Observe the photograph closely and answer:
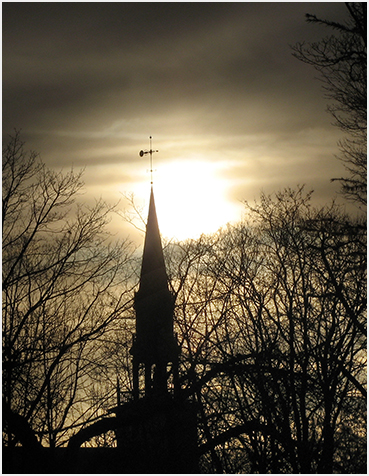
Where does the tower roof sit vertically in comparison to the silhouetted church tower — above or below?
above

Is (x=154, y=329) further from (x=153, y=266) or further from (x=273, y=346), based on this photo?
(x=273, y=346)

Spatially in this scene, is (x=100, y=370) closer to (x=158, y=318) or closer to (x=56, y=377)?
(x=56, y=377)

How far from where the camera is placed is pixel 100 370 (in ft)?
48.6

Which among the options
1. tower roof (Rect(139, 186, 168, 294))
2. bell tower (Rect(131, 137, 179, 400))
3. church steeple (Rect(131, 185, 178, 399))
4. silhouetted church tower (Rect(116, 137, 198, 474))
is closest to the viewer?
silhouetted church tower (Rect(116, 137, 198, 474))

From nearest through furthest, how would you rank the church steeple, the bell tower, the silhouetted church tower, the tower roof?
the silhouetted church tower
the bell tower
the church steeple
the tower roof

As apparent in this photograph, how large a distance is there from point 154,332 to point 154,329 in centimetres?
9

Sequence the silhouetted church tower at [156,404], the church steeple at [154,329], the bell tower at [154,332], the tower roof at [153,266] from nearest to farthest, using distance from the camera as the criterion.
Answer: the silhouetted church tower at [156,404] < the bell tower at [154,332] < the church steeple at [154,329] < the tower roof at [153,266]

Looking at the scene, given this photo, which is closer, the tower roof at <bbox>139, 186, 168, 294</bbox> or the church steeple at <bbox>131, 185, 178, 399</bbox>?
the church steeple at <bbox>131, 185, 178, 399</bbox>

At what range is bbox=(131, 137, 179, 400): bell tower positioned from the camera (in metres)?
16.1

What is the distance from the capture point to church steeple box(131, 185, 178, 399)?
53.3ft

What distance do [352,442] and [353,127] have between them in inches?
328

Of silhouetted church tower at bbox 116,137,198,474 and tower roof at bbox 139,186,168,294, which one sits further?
tower roof at bbox 139,186,168,294

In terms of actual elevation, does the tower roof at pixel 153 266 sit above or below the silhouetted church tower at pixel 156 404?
above

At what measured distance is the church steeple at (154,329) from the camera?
16.2 m
